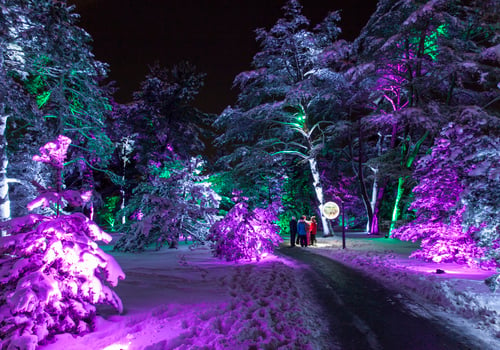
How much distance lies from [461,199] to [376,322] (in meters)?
3.99

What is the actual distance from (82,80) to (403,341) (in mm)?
10974

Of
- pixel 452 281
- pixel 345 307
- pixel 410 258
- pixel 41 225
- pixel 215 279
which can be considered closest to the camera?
pixel 41 225

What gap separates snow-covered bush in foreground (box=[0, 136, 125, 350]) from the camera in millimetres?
3715

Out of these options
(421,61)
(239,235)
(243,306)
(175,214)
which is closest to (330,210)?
(421,61)

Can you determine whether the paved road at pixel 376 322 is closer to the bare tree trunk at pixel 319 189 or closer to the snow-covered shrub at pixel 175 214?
the snow-covered shrub at pixel 175 214

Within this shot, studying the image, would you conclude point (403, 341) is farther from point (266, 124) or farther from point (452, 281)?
point (266, 124)

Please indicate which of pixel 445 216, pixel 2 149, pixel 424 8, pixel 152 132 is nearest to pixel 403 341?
pixel 445 216

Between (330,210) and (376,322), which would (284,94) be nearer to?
(330,210)

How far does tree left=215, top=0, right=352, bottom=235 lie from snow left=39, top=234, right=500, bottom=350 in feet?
40.6

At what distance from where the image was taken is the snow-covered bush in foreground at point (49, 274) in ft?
12.2

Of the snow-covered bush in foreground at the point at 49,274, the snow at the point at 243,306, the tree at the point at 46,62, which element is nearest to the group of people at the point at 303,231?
the snow at the point at 243,306

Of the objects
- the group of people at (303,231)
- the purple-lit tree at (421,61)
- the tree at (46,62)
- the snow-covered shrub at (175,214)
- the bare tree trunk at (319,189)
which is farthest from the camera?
the bare tree trunk at (319,189)

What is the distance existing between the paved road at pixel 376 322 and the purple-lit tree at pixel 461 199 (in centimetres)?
260

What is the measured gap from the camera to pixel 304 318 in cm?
538
